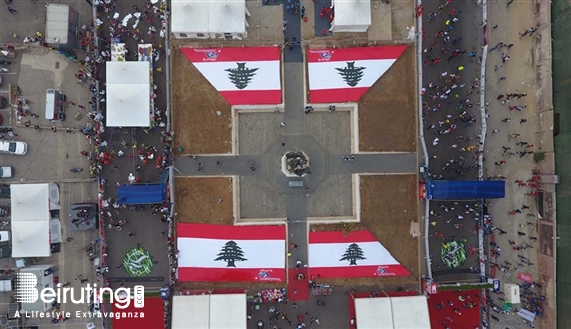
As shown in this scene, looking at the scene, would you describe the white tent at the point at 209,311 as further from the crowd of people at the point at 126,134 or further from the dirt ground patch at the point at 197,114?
the dirt ground patch at the point at 197,114

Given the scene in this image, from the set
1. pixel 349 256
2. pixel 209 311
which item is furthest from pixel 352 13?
pixel 209 311

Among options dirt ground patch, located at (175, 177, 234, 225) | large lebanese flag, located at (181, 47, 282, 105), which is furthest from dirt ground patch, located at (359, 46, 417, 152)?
dirt ground patch, located at (175, 177, 234, 225)

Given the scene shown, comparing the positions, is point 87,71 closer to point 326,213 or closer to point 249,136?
point 249,136

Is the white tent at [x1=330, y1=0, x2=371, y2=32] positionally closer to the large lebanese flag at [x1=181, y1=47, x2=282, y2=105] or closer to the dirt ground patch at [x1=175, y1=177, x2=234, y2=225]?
the large lebanese flag at [x1=181, y1=47, x2=282, y2=105]

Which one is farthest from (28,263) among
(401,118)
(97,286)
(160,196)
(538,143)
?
(538,143)

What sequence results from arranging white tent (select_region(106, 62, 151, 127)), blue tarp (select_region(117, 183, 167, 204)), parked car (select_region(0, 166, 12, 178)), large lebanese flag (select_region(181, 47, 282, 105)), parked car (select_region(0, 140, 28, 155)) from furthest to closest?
large lebanese flag (select_region(181, 47, 282, 105)) < parked car (select_region(0, 166, 12, 178)) < parked car (select_region(0, 140, 28, 155)) < blue tarp (select_region(117, 183, 167, 204)) < white tent (select_region(106, 62, 151, 127))

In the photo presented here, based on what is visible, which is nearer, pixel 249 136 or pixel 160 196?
pixel 160 196
